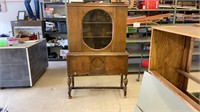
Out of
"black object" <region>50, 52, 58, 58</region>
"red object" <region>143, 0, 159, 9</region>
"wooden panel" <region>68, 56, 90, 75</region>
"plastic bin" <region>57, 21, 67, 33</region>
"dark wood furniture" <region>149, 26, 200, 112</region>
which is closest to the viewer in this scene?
"dark wood furniture" <region>149, 26, 200, 112</region>

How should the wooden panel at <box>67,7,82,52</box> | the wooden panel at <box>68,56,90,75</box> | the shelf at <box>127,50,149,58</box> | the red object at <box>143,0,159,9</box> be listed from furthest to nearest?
the shelf at <box>127,50,149,58</box>, the red object at <box>143,0,159,9</box>, the wooden panel at <box>68,56,90,75</box>, the wooden panel at <box>67,7,82,52</box>

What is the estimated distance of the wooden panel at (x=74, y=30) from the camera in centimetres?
227

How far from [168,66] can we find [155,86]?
11.4 inches

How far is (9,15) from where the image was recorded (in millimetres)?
4547

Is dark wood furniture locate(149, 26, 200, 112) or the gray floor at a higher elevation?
dark wood furniture locate(149, 26, 200, 112)

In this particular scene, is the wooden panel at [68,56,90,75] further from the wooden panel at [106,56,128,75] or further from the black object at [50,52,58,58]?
the black object at [50,52,58,58]

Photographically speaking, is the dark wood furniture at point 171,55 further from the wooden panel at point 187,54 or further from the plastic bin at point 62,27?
the plastic bin at point 62,27

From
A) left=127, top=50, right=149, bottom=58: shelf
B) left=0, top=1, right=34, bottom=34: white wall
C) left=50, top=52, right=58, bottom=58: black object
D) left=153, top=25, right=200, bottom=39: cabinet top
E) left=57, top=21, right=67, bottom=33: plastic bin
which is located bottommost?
left=50, top=52, right=58, bottom=58: black object

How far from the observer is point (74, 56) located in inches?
93.4

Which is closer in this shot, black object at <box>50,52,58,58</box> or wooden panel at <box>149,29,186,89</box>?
wooden panel at <box>149,29,186,89</box>

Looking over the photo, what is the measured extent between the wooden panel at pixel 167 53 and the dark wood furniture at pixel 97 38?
0.97 m

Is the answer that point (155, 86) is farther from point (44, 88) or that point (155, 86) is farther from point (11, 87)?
point (11, 87)

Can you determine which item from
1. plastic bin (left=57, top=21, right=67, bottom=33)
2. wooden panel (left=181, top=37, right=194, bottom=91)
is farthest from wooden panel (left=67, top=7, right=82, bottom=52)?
plastic bin (left=57, top=21, right=67, bottom=33)

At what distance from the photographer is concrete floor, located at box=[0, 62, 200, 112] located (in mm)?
2430
